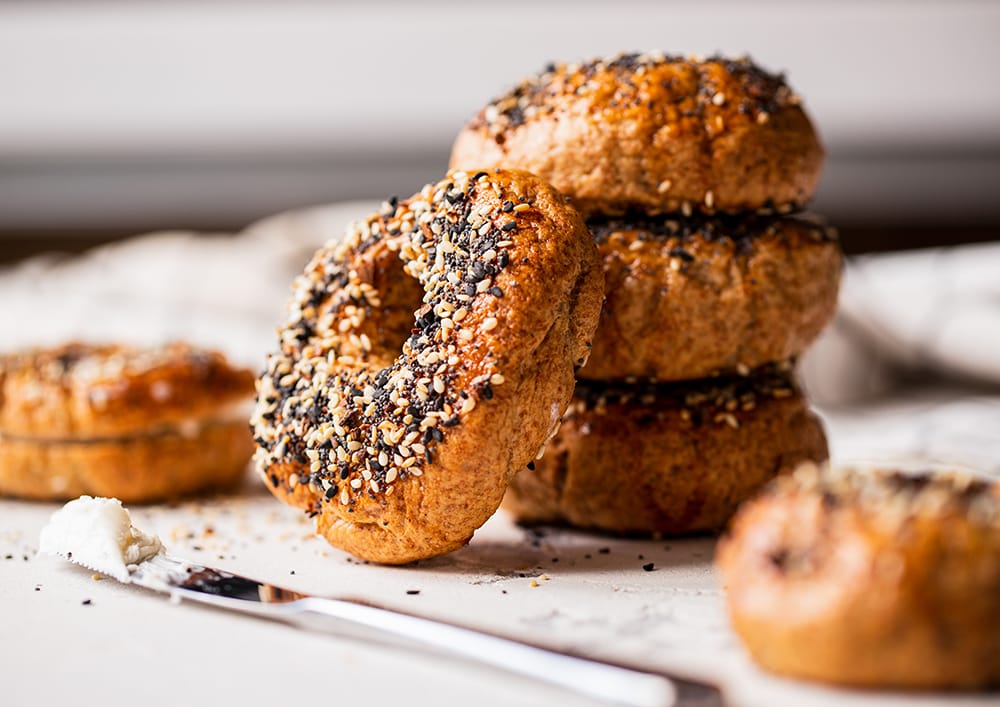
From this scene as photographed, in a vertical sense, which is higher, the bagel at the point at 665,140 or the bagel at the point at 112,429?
the bagel at the point at 665,140

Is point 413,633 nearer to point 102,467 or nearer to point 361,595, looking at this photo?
Result: point 361,595

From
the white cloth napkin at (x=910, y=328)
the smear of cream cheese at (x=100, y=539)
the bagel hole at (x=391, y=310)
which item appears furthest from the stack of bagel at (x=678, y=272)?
the white cloth napkin at (x=910, y=328)

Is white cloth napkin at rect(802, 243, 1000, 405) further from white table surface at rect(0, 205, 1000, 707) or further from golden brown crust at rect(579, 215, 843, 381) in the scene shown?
golden brown crust at rect(579, 215, 843, 381)

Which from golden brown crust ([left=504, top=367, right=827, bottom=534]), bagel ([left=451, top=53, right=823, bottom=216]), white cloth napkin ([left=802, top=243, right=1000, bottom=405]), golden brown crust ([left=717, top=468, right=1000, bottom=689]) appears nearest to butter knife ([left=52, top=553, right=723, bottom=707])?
golden brown crust ([left=717, top=468, right=1000, bottom=689])

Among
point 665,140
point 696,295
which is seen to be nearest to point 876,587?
point 696,295

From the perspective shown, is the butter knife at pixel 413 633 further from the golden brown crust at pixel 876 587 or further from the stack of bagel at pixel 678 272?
the stack of bagel at pixel 678 272

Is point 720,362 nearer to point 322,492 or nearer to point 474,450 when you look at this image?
point 474,450
